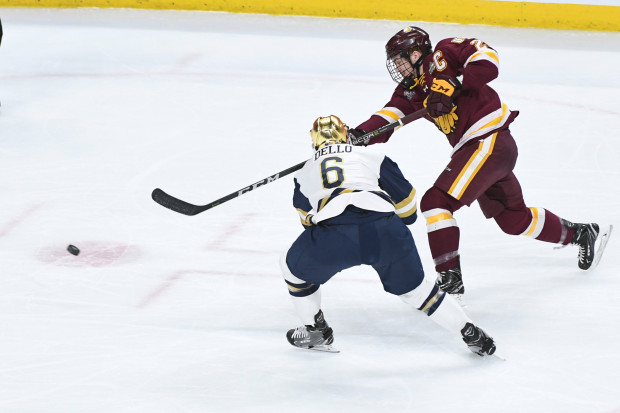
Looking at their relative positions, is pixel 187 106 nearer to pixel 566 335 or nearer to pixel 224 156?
pixel 224 156

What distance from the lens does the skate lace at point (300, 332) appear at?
2.94 metres

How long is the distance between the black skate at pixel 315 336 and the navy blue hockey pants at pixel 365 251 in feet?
0.68

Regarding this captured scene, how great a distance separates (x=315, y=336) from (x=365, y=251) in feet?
1.19

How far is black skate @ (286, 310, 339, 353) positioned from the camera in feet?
9.60

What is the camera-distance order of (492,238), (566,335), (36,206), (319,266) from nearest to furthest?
(319,266)
(566,335)
(492,238)
(36,206)

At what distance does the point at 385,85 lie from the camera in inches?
240

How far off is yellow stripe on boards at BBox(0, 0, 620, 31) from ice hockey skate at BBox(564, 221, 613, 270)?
408 centimetres

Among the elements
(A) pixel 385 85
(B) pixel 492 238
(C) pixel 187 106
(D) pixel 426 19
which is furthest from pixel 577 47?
(B) pixel 492 238

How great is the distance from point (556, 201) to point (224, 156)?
5.44 feet

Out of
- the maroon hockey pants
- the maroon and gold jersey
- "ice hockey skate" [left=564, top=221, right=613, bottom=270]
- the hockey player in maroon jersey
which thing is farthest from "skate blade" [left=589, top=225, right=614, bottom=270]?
the maroon and gold jersey

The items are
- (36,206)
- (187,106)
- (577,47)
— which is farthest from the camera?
(577,47)

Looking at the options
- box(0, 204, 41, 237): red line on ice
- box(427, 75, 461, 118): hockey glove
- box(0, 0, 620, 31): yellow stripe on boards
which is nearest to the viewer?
box(427, 75, 461, 118): hockey glove

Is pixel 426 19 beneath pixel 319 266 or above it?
above

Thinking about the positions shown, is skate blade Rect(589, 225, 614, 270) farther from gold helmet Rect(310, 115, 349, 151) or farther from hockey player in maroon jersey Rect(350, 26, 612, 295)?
gold helmet Rect(310, 115, 349, 151)
